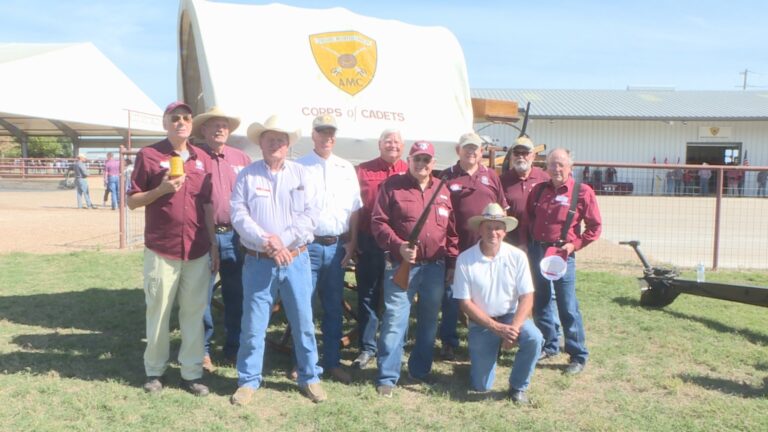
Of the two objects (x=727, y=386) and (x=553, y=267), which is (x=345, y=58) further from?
(x=727, y=386)

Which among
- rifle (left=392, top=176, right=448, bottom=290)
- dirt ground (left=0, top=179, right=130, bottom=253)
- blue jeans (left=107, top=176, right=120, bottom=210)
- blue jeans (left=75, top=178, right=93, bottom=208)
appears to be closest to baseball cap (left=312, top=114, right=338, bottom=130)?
rifle (left=392, top=176, right=448, bottom=290)

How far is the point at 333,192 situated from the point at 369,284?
3.05 feet

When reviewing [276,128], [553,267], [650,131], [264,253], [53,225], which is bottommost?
[53,225]

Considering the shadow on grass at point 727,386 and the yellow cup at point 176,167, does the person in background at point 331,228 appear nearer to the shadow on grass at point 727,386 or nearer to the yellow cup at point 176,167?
the yellow cup at point 176,167

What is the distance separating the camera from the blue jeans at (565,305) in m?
5.00

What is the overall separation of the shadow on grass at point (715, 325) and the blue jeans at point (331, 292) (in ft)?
12.9

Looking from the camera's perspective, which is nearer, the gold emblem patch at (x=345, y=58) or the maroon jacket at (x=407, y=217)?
the maroon jacket at (x=407, y=217)

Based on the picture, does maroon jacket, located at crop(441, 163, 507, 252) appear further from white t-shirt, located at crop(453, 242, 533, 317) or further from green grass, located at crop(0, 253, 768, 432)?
green grass, located at crop(0, 253, 768, 432)

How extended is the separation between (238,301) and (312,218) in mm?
1275

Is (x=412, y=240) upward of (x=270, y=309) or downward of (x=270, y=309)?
upward

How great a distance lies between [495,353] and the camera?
14.8 feet

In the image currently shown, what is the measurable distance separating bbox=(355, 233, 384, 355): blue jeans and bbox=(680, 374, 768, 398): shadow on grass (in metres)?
2.48

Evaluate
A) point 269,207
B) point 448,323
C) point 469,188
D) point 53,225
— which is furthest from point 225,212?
point 53,225

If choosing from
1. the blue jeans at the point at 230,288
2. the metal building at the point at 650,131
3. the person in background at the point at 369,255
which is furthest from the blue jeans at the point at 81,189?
the metal building at the point at 650,131
